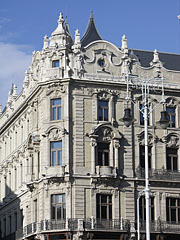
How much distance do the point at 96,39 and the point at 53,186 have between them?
14.8m

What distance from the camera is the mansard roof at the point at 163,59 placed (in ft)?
203

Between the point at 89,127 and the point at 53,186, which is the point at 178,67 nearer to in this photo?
the point at 89,127

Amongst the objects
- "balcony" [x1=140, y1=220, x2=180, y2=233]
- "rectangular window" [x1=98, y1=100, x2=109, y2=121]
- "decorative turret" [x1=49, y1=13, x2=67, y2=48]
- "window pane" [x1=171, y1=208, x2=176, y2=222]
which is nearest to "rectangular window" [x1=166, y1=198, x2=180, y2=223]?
"window pane" [x1=171, y1=208, x2=176, y2=222]

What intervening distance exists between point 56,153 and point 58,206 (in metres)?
4.37

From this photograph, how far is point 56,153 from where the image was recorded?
181 ft

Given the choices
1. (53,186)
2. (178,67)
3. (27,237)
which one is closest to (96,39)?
(178,67)

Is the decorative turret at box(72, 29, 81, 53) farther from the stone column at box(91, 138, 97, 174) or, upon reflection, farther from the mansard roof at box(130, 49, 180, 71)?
the stone column at box(91, 138, 97, 174)

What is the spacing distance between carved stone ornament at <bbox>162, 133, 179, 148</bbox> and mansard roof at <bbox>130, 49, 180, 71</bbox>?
7321 mm

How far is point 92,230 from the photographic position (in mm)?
52906

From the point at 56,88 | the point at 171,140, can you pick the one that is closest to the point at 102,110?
the point at 56,88

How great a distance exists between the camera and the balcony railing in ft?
184

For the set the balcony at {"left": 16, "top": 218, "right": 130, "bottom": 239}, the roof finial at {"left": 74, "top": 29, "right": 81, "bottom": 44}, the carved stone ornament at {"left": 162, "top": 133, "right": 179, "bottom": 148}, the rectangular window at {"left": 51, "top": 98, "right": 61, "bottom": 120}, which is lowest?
the balcony at {"left": 16, "top": 218, "right": 130, "bottom": 239}

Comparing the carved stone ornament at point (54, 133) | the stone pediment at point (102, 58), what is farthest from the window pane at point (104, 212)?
the stone pediment at point (102, 58)

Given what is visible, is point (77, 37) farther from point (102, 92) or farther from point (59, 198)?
point (59, 198)
